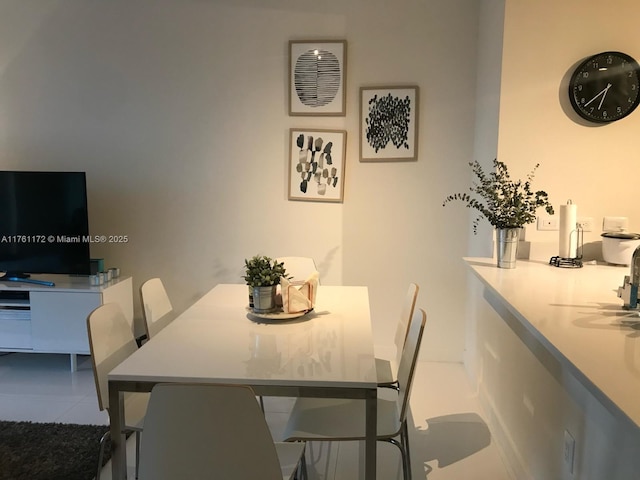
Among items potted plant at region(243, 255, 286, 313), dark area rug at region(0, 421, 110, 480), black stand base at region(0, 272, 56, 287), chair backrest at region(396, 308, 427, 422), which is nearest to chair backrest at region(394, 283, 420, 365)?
chair backrest at region(396, 308, 427, 422)

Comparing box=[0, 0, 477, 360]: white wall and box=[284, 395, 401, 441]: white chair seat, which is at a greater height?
box=[0, 0, 477, 360]: white wall

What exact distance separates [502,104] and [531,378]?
1462 millimetres

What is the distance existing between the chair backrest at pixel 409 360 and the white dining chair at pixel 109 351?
0.99 metres

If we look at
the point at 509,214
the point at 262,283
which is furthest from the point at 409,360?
the point at 509,214

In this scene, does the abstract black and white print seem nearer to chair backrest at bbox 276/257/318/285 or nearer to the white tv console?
chair backrest at bbox 276/257/318/285

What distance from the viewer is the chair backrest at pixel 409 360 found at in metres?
1.98

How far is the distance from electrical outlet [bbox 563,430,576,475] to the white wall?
6.47 feet

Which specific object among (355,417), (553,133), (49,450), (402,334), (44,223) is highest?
(553,133)

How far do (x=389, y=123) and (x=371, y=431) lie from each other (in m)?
2.44

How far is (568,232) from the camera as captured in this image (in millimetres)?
2688

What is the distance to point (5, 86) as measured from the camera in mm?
3939

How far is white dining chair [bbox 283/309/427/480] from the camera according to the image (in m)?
1.98

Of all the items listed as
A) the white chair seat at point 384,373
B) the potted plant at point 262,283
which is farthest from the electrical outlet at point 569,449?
the potted plant at point 262,283

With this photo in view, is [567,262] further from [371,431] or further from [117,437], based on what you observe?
[117,437]
